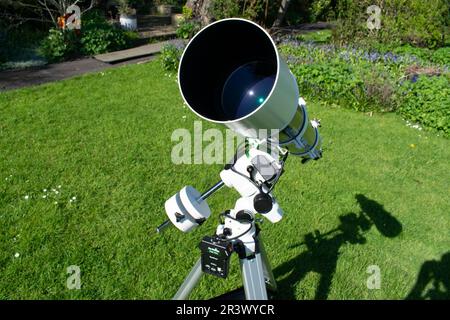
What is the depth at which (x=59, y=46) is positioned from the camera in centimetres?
916

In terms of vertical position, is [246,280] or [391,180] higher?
[246,280]

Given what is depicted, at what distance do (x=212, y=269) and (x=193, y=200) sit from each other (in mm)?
389

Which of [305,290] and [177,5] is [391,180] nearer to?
[305,290]

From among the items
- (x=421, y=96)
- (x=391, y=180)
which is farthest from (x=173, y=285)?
(x=421, y=96)

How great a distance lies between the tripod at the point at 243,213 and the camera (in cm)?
200

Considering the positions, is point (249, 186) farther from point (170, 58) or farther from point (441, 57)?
point (441, 57)

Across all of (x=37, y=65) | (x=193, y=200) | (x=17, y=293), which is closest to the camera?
Answer: (x=193, y=200)

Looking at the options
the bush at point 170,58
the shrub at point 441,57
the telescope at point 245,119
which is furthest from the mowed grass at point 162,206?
the shrub at point 441,57

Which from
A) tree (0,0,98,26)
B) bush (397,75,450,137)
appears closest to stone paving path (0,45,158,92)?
tree (0,0,98,26)

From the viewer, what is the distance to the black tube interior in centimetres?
181

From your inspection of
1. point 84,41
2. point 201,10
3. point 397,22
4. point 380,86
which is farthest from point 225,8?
point 380,86

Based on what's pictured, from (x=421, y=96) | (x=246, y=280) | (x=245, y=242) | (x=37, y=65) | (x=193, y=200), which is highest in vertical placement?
(x=193, y=200)

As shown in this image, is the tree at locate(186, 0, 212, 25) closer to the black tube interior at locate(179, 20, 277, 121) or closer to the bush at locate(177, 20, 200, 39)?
the bush at locate(177, 20, 200, 39)

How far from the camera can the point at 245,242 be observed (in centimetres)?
210
